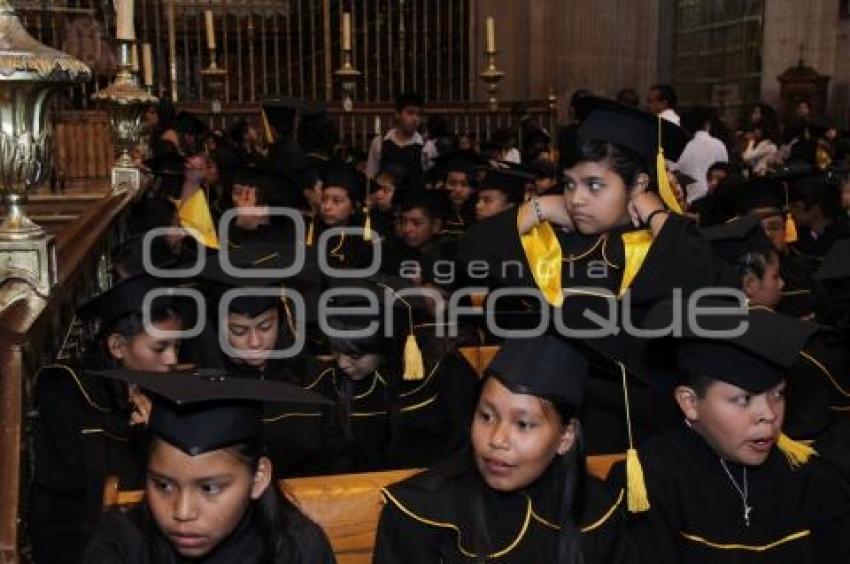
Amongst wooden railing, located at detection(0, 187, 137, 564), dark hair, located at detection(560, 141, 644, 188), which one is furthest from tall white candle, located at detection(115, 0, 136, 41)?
dark hair, located at detection(560, 141, 644, 188)

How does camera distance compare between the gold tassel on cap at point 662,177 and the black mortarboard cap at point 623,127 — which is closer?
the black mortarboard cap at point 623,127

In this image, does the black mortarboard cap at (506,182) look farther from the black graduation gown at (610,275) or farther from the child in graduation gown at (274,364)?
the child in graduation gown at (274,364)

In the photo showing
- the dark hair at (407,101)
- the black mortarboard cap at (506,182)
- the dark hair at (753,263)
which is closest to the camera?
the dark hair at (753,263)

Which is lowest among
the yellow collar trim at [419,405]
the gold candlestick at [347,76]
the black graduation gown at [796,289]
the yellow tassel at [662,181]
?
the yellow collar trim at [419,405]

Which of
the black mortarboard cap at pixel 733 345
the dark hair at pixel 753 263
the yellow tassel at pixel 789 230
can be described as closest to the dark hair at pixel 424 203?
the yellow tassel at pixel 789 230

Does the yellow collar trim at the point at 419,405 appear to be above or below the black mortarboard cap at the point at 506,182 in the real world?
below

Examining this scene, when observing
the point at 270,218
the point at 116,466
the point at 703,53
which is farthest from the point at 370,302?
the point at 703,53

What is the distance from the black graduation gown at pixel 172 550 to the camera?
2.35 meters

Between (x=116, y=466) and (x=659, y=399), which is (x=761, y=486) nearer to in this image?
(x=659, y=399)

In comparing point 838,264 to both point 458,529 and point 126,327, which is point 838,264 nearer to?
point 458,529

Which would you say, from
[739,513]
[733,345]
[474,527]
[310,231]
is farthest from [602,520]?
[310,231]

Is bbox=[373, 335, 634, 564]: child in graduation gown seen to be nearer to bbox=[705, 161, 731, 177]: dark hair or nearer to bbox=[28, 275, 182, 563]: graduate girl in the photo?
bbox=[28, 275, 182, 563]: graduate girl

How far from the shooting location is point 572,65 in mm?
14516

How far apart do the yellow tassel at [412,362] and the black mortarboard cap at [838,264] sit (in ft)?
5.62
